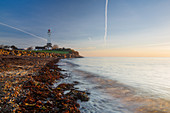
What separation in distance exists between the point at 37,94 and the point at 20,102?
960 mm

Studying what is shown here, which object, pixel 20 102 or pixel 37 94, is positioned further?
pixel 37 94

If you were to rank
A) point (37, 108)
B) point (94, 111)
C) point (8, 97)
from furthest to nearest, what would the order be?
point (94, 111), point (8, 97), point (37, 108)

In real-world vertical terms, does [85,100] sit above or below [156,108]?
above

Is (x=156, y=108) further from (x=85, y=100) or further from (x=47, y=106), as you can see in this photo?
(x=47, y=106)

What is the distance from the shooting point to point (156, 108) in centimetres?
480

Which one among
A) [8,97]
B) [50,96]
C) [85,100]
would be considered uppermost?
[8,97]

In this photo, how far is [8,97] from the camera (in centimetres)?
350

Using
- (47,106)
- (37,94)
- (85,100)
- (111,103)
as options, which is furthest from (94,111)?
(37,94)

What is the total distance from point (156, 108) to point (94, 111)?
135 inches

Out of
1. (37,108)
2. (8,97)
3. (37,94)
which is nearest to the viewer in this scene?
(37,108)

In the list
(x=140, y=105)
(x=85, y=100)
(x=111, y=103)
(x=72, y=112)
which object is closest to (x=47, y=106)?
(x=72, y=112)

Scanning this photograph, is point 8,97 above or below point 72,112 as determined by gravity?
above

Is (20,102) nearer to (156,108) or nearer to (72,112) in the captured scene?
(72,112)

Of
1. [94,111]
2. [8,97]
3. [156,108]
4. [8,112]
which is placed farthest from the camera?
[156,108]
